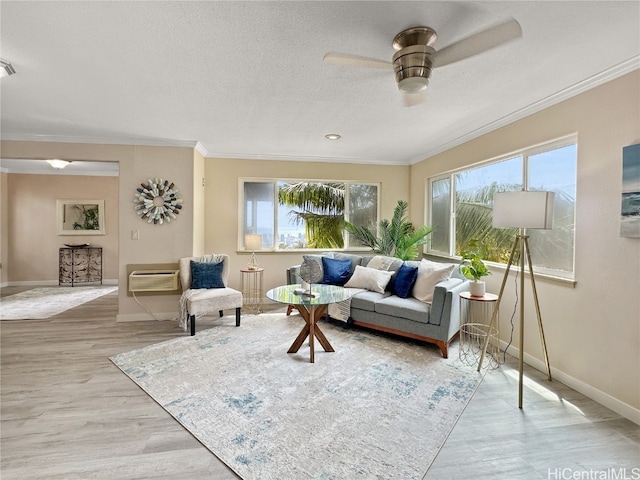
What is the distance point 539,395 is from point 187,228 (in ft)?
14.1

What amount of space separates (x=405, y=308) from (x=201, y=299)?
238cm

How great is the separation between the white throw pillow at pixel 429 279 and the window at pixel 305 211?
203cm

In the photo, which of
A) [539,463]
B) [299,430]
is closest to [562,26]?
[539,463]

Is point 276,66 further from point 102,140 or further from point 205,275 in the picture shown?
point 102,140

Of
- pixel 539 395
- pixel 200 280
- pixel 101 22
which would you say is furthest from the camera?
pixel 200 280

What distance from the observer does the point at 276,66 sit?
228cm

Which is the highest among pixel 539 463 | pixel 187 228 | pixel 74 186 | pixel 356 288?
pixel 74 186

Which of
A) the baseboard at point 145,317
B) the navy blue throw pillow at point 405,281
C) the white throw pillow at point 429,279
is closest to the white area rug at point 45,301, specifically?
the baseboard at point 145,317

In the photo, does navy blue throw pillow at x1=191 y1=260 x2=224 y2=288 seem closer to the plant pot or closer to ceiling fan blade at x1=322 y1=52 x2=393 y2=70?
the plant pot

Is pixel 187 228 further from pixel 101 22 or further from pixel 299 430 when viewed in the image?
pixel 299 430

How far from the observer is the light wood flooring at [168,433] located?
1729mm

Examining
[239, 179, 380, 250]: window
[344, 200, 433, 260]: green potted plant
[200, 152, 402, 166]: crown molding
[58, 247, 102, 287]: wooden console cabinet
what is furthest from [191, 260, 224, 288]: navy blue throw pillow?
[58, 247, 102, 287]: wooden console cabinet

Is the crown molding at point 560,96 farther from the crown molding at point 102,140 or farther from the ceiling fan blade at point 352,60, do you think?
the crown molding at point 102,140

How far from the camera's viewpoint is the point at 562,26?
5.95 feet
